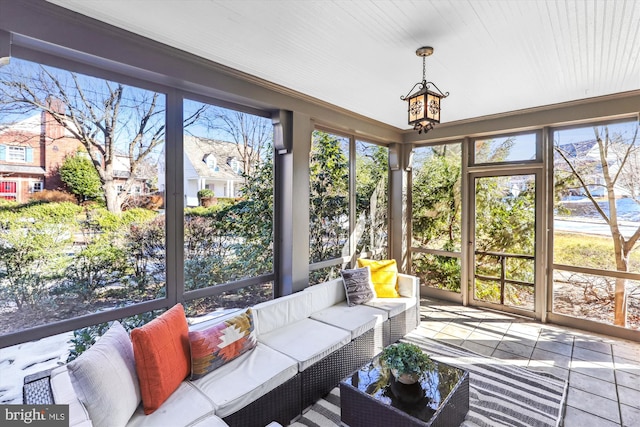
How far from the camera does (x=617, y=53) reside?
98.4 inches

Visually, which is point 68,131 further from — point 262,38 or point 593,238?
point 593,238

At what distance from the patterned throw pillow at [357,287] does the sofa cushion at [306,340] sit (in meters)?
0.64

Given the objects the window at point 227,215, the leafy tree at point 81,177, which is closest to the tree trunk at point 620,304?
the window at point 227,215

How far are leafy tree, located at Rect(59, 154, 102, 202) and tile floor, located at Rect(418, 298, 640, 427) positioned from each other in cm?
368

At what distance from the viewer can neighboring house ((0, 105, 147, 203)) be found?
196 cm

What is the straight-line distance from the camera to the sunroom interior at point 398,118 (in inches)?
79.1

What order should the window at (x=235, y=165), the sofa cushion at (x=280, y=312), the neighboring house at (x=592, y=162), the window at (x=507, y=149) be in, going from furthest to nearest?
the window at (x=507, y=149) < the neighboring house at (x=592, y=162) < the window at (x=235, y=165) < the sofa cushion at (x=280, y=312)

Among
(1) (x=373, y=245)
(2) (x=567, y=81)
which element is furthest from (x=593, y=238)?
(1) (x=373, y=245)

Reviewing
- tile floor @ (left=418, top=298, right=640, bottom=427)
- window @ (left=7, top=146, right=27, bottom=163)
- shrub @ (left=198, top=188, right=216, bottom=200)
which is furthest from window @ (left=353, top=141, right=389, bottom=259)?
window @ (left=7, top=146, right=27, bottom=163)

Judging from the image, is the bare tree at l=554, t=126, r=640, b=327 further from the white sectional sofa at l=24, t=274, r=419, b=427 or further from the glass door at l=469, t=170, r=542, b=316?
the white sectional sofa at l=24, t=274, r=419, b=427

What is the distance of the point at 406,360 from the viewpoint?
2131mm

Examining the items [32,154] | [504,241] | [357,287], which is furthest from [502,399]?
[32,154]

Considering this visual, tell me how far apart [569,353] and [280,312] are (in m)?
3.08

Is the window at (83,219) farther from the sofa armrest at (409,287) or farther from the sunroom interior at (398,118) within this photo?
the sofa armrest at (409,287)
